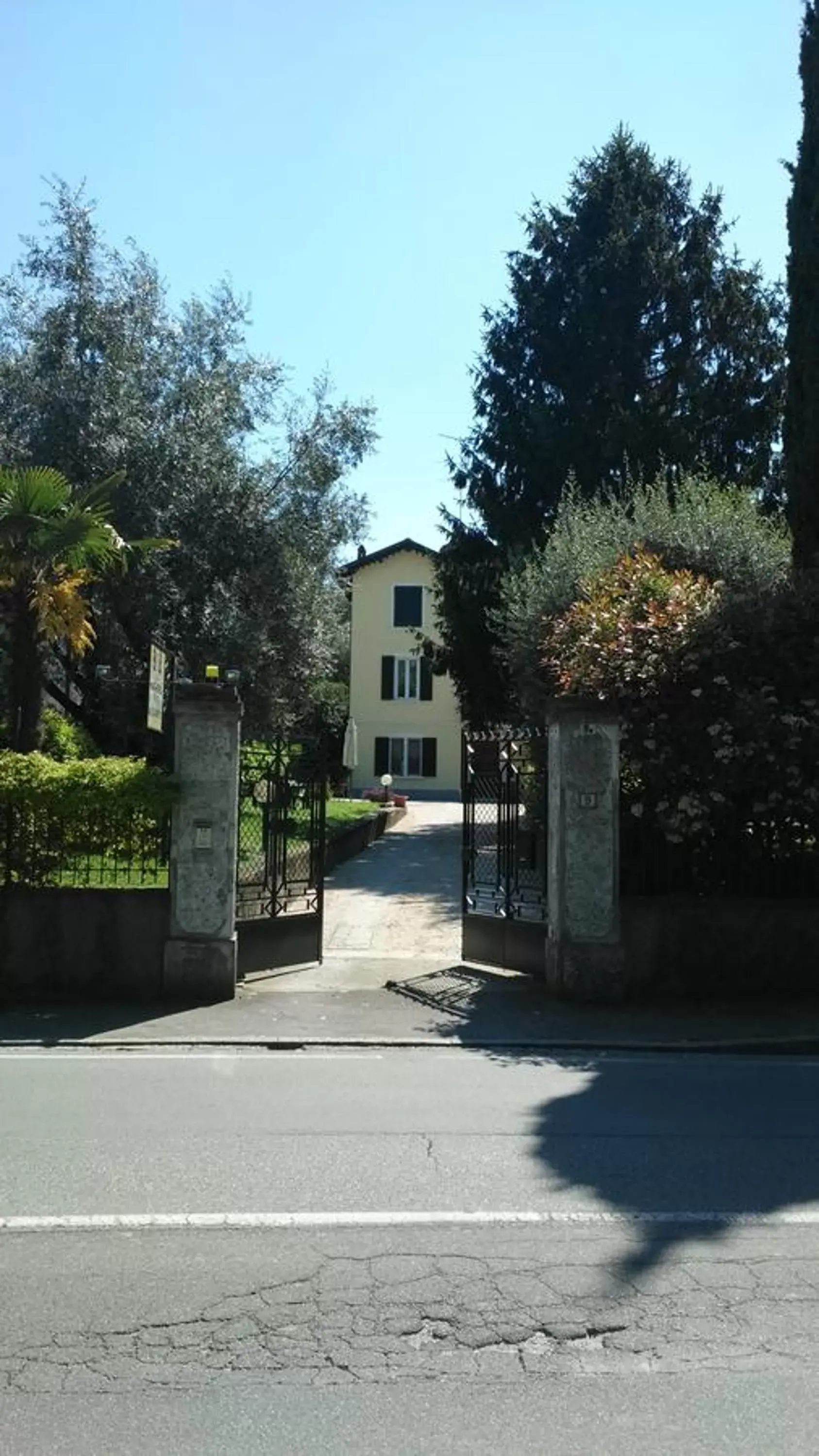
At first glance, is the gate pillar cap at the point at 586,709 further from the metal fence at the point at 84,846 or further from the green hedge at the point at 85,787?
the metal fence at the point at 84,846

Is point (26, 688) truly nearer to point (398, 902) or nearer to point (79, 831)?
point (79, 831)

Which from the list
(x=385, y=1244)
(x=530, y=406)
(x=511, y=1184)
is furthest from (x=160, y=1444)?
(x=530, y=406)

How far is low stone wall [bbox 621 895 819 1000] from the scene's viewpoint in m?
10.2

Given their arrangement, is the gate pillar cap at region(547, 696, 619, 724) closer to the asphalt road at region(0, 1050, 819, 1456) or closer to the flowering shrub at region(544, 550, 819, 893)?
the flowering shrub at region(544, 550, 819, 893)

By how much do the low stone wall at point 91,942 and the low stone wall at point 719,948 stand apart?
4.28 m

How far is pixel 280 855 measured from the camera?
11.1 meters

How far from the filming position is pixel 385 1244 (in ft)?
14.7

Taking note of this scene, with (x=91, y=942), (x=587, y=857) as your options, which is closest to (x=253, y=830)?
(x=91, y=942)

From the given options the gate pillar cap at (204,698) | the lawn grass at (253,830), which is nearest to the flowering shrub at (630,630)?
the lawn grass at (253,830)

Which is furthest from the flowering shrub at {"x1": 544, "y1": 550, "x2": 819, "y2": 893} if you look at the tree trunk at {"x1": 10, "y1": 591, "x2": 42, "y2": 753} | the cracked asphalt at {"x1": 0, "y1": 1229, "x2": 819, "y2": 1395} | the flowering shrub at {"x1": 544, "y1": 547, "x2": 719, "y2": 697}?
the tree trunk at {"x1": 10, "y1": 591, "x2": 42, "y2": 753}

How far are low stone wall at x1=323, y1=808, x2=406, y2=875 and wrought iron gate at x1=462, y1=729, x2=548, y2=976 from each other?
4176mm

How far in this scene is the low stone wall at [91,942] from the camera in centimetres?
1005

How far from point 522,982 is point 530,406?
18.3 meters

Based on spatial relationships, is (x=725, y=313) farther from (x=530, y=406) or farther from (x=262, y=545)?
(x=262, y=545)
